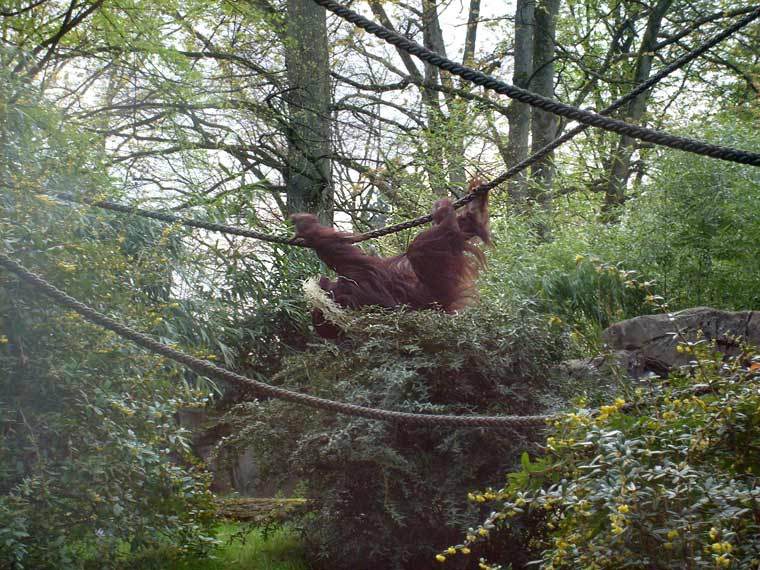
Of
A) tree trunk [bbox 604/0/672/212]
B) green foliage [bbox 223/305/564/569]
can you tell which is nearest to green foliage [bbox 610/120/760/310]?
green foliage [bbox 223/305/564/569]

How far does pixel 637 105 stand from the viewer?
10.9m

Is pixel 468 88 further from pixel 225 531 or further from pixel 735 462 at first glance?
pixel 735 462

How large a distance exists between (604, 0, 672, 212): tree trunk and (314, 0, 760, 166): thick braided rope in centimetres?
743

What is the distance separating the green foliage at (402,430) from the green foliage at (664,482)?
48.1 inches

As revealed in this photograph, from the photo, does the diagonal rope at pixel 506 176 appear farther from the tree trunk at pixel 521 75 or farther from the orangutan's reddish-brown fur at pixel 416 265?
the tree trunk at pixel 521 75

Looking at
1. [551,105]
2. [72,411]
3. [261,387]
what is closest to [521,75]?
[551,105]

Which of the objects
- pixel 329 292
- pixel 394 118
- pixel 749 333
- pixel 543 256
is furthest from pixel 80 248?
pixel 394 118

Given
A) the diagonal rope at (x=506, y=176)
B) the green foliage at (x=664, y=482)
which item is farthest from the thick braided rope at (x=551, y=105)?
the green foliage at (x=664, y=482)

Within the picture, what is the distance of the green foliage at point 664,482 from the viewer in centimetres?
180

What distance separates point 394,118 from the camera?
10055 millimetres

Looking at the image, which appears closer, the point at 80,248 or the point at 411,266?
the point at 80,248

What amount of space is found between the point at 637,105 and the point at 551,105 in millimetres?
9075

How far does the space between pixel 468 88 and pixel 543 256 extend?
4892 millimetres

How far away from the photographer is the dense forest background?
9.52 ft
